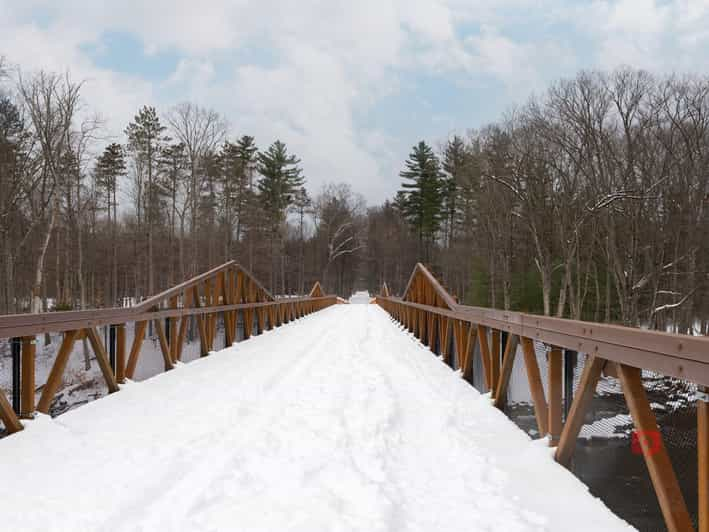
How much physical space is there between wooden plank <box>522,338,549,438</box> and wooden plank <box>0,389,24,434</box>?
3609mm

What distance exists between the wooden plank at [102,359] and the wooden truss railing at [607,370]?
144 inches

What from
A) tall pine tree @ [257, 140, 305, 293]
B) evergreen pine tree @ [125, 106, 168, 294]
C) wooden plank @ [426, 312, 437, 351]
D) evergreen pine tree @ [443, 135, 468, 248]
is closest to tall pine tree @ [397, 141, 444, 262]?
evergreen pine tree @ [443, 135, 468, 248]

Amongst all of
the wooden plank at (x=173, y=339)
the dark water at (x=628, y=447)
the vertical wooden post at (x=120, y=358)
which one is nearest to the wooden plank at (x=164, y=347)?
the wooden plank at (x=173, y=339)

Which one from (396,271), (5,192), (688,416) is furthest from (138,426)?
(396,271)

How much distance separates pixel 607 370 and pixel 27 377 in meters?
3.97

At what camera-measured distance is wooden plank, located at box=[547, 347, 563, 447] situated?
307cm

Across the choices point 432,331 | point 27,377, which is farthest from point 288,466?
point 432,331

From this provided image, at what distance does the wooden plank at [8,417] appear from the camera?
3277mm

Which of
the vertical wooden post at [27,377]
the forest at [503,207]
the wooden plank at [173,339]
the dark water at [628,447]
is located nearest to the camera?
the dark water at [628,447]

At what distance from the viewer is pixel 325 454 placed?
2998mm

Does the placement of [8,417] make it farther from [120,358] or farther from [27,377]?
[120,358]

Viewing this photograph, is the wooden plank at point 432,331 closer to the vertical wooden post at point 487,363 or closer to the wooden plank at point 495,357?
the vertical wooden post at point 487,363

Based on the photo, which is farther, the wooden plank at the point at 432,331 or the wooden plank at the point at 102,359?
the wooden plank at the point at 432,331

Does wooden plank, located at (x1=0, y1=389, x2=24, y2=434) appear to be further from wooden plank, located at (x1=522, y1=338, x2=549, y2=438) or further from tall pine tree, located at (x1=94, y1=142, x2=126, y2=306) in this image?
tall pine tree, located at (x1=94, y1=142, x2=126, y2=306)
